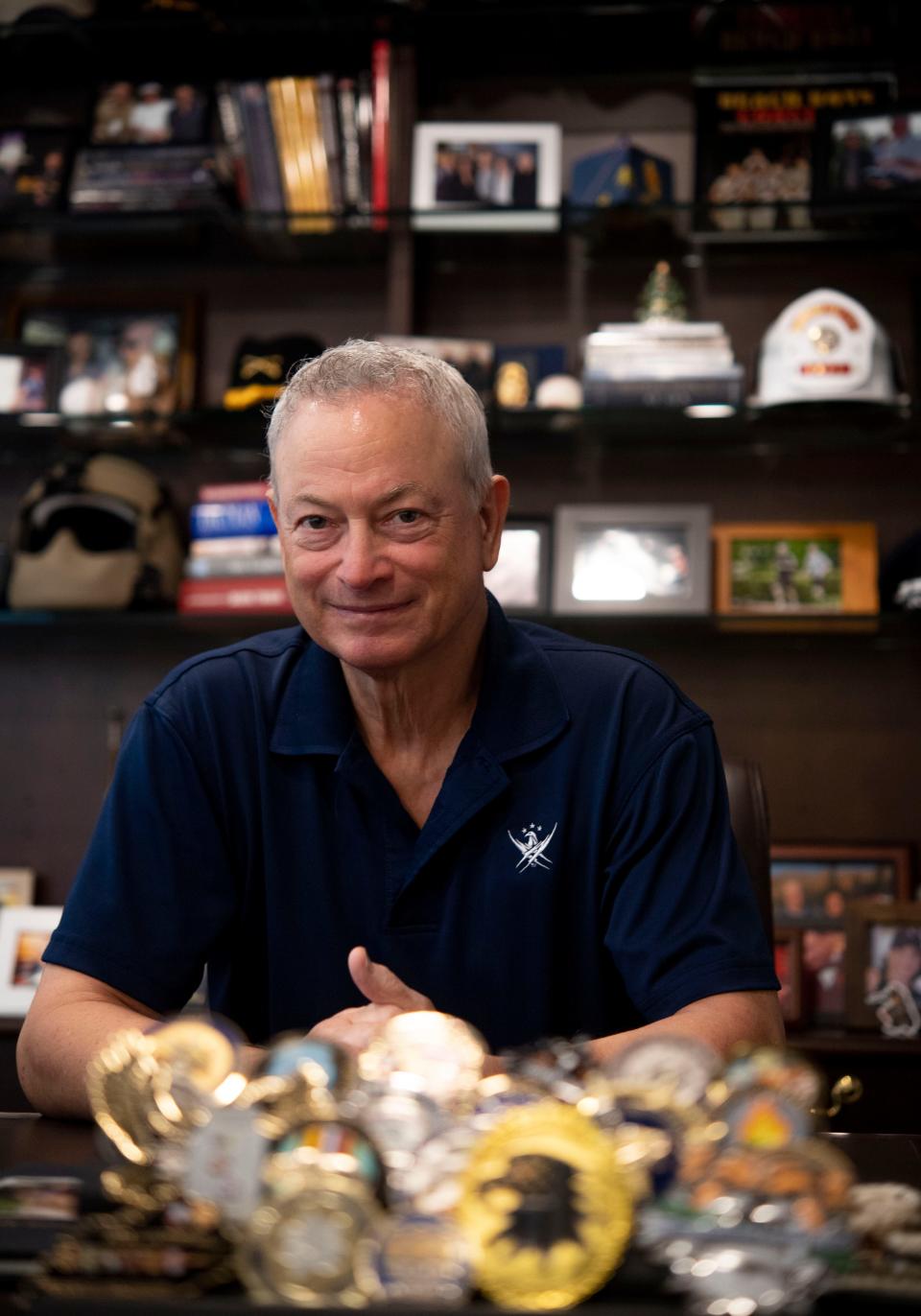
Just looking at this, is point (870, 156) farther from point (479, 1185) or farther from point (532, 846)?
point (479, 1185)

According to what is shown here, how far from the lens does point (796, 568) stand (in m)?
2.85

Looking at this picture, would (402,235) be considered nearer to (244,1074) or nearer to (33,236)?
(33,236)


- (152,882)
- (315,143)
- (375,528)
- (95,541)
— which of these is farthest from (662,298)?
(152,882)

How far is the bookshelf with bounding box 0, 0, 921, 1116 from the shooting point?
292 centimetres

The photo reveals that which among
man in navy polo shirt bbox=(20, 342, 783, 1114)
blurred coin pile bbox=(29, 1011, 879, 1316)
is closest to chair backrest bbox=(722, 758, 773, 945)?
man in navy polo shirt bbox=(20, 342, 783, 1114)

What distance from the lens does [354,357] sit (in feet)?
4.90

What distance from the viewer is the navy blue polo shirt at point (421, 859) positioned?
1441mm

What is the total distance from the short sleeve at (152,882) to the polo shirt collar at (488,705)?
0.38 feet

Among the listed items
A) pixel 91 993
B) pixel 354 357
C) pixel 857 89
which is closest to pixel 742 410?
pixel 857 89

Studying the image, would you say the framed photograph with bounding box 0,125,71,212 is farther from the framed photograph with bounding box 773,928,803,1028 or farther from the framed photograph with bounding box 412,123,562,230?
the framed photograph with bounding box 773,928,803,1028

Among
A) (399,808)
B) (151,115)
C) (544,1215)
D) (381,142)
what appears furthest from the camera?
(151,115)

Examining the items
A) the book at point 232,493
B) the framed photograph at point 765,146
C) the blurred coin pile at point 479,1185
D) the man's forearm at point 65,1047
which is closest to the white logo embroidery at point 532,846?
the man's forearm at point 65,1047

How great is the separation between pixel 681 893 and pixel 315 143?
200cm

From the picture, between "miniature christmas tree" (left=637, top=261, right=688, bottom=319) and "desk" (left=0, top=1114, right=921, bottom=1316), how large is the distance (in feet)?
6.53
